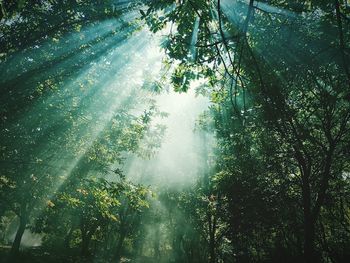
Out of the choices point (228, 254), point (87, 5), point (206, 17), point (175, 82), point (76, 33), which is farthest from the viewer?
point (228, 254)

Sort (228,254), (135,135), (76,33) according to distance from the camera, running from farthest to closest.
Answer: (228,254), (135,135), (76,33)

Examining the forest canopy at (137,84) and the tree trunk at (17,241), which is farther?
the tree trunk at (17,241)

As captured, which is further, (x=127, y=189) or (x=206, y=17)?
(x=127, y=189)

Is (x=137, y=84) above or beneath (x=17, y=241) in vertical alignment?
above

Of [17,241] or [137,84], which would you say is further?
[17,241]

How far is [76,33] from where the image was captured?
9016mm

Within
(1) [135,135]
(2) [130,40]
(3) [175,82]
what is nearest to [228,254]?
(1) [135,135]

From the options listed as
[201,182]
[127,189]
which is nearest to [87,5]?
[127,189]

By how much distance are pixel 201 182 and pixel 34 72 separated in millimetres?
20088

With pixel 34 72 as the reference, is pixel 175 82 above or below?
below

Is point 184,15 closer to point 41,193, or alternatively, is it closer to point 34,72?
point 34,72

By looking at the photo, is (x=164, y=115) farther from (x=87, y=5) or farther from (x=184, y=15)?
(x=184, y=15)

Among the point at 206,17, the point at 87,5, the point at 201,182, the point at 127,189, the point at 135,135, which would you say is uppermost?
the point at 201,182

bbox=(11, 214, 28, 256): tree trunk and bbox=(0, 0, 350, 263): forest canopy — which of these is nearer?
bbox=(0, 0, 350, 263): forest canopy
